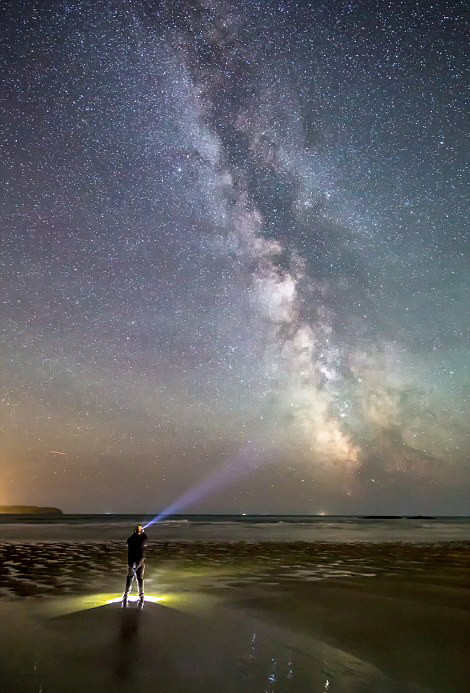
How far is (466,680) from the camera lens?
866 centimetres

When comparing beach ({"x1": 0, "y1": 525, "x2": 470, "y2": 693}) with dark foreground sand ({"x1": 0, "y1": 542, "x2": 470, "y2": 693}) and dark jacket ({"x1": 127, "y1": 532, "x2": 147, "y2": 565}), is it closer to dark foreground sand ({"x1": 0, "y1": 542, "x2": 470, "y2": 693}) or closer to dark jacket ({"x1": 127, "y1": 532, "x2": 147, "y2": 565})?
dark foreground sand ({"x1": 0, "y1": 542, "x2": 470, "y2": 693})

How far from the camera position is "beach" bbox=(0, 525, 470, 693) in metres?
8.36

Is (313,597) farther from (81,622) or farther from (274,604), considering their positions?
(81,622)

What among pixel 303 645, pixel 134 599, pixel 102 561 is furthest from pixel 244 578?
pixel 303 645

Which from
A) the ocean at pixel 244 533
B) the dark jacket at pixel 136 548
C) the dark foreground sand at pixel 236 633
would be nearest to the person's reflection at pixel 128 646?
the dark foreground sand at pixel 236 633

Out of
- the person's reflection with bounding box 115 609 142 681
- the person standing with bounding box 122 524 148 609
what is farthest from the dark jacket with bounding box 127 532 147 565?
the person's reflection with bounding box 115 609 142 681

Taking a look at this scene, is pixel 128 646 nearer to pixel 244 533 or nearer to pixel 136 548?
pixel 136 548

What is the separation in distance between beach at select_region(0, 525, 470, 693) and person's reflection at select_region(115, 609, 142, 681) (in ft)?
0.14

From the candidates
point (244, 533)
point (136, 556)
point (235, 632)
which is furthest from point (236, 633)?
point (244, 533)

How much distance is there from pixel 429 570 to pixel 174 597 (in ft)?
49.9

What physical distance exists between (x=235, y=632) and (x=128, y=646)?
271 cm

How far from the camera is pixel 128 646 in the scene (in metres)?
10.1

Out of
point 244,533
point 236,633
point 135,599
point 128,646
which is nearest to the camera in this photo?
point 128,646

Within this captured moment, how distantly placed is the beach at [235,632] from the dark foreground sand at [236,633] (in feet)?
0.11
